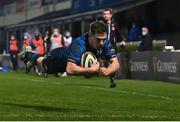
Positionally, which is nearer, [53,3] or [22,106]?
[22,106]

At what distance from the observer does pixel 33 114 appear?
31.2 feet

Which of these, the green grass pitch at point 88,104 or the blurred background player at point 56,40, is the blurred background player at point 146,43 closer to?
the blurred background player at point 56,40

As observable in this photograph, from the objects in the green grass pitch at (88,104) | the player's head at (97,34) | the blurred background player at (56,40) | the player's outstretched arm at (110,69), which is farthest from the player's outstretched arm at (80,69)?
the blurred background player at (56,40)

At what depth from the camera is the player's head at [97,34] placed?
936 centimetres

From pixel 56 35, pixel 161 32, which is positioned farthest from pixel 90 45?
pixel 161 32

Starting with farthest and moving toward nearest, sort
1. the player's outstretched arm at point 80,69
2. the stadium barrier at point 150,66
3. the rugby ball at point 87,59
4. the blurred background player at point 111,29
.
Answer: the stadium barrier at point 150,66 < the blurred background player at point 111,29 < the rugby ball at point 87,59 < the player's outstretched arm at point 80,69

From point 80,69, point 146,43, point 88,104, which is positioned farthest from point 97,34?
point 146,43

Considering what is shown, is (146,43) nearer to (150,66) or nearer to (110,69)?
(150,66)

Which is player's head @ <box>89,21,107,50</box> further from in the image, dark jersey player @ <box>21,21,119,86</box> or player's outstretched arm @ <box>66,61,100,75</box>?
player's outstretched arm @ <box>66,61,100,75</box>

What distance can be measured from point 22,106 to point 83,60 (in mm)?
2073

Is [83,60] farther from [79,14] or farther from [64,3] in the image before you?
[64,3]

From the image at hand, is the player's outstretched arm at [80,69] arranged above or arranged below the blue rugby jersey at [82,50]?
below

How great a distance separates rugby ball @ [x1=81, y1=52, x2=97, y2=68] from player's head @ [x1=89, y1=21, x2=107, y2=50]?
194 mm

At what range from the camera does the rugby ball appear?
9.39m
